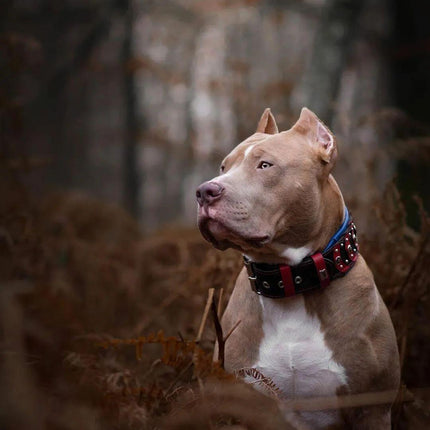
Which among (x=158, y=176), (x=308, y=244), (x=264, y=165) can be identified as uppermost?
(x=264, y=165)

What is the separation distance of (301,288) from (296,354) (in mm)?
291

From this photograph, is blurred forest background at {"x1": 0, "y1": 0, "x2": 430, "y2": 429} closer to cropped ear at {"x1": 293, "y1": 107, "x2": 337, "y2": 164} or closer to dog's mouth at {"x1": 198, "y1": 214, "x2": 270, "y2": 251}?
dog's mouth at {"x1": 198, "y1": 214, "x2": 270, "y2": 251}

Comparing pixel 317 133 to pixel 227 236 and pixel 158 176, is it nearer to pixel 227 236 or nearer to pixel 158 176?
pixel 227 236

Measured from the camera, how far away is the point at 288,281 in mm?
2604

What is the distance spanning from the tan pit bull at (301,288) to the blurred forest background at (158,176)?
0.34 m

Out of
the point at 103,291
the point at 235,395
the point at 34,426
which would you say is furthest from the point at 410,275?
the point at 103,291

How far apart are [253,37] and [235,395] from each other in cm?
1243

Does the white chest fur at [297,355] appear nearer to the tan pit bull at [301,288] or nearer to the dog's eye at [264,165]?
the tan pit bull at [301,288]

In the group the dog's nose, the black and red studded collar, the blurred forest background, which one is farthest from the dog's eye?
the blurred forest background

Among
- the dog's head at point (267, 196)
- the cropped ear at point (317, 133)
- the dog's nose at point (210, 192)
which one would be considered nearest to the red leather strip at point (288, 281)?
the dog's head at point (267, 196)

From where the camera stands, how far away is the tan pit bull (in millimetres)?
2527

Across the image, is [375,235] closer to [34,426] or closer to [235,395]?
[235,395]

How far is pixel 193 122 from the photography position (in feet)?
42.8

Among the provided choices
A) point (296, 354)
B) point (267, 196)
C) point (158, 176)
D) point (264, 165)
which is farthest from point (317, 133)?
point (158, 176)
